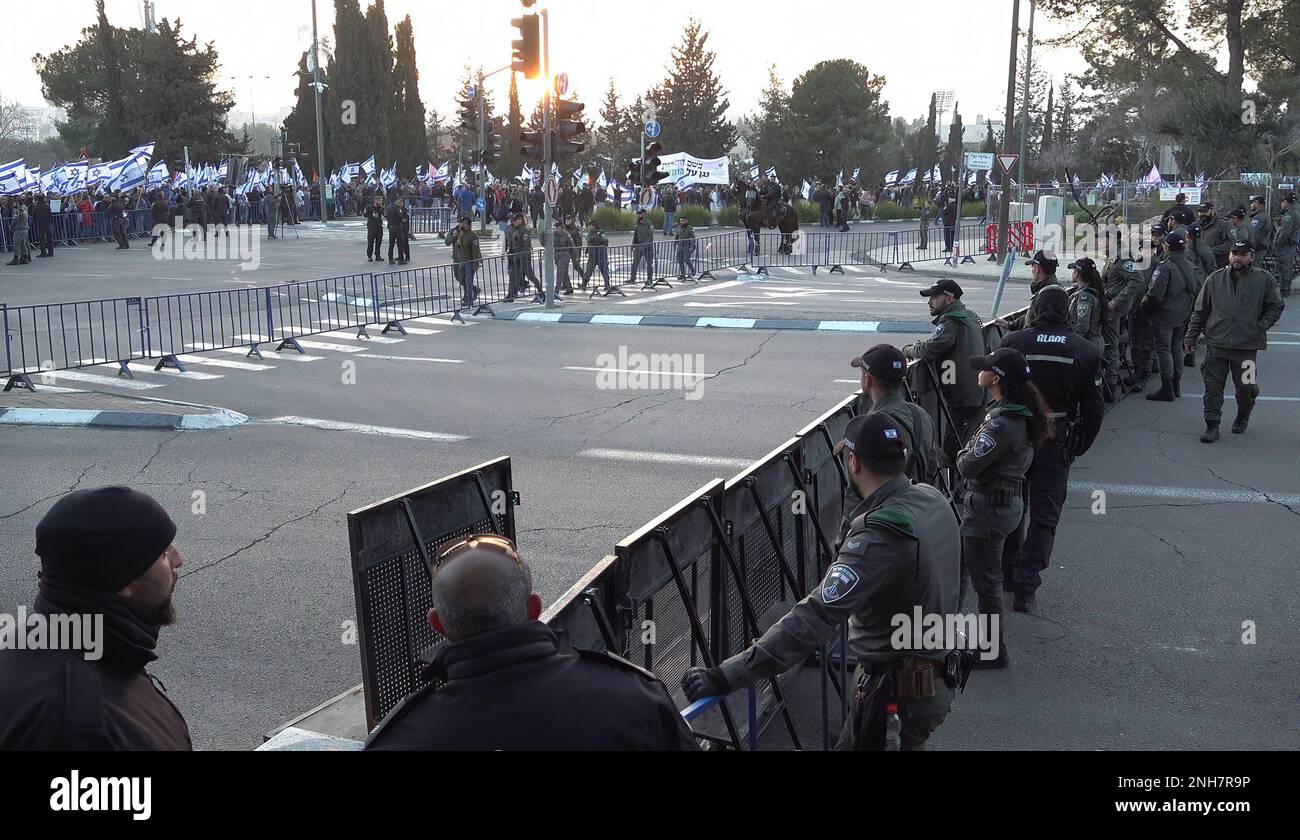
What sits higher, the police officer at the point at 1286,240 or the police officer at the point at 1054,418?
the police officer at the point at 1286,240

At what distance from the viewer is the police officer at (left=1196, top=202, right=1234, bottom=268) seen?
1723cm

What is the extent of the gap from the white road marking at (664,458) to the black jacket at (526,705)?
25.3 ft

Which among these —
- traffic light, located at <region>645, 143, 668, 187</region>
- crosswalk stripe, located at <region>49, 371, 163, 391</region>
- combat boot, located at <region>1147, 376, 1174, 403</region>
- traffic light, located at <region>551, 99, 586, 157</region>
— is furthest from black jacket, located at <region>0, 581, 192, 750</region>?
traffic light, located at <region>645, 143, 668, 187</region>

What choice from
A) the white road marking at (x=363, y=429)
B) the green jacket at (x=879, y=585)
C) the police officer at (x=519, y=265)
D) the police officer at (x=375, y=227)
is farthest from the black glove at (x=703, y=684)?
the police officer at (x=375, y=227)

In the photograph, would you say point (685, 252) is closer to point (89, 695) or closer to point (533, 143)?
point (533, 143)

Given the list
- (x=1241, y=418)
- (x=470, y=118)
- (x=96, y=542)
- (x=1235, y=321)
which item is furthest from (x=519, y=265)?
(x=470, y=118)

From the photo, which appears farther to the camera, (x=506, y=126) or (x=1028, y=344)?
(x=506, y=126)

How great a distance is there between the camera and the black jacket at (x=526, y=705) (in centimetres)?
233

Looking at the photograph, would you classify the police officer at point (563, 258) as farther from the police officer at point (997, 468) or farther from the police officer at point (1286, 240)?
the police officer at point (997, 468)

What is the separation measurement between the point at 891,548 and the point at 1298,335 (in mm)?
16298

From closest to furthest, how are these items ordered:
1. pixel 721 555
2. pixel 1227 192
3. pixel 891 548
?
1. pixel 891 548
2. pixel 721 555
3. pixel 1227 192
